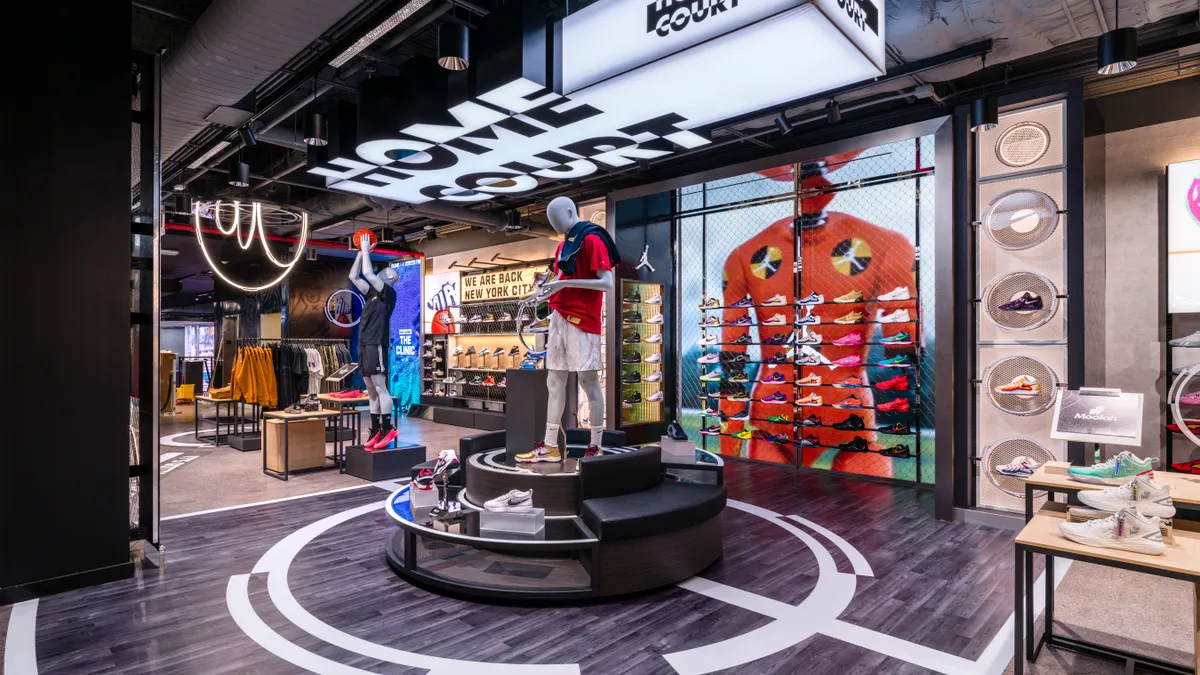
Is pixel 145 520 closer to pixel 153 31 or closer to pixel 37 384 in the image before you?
pixel 37 384

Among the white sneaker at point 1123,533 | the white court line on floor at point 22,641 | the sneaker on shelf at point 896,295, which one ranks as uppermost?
the sneaker on shelf at point 896,295

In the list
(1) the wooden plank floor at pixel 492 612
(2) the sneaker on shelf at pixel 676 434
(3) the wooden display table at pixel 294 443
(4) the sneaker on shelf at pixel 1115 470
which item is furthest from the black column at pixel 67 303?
(4) the sneaker on shelf at pixel 1115 470

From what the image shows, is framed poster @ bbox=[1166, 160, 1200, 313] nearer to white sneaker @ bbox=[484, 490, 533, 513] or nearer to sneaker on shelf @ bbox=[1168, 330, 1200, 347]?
sneaker on shelf @ bbox=[1168, 330, 1200, 347]

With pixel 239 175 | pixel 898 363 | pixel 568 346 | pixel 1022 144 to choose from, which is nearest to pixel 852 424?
pixel 898 363

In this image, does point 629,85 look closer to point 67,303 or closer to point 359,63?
point 359,63

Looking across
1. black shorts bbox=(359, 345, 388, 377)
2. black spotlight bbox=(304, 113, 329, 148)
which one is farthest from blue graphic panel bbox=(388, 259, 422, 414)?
black spotlight bbox=(304, 113, 329, 148)

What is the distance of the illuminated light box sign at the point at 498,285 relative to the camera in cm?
1070

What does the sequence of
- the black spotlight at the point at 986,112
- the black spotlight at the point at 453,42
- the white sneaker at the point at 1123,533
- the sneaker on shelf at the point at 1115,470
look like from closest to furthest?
the white sneaker at the point at 1123,533 → the sneaker on shelf at the point at 1115,470 → the black spotlight at the point at 453,42 → the black spotlight at the point at 986,112

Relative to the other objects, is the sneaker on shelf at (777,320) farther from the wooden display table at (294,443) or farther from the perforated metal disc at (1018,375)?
the wooden display table at (294,443)

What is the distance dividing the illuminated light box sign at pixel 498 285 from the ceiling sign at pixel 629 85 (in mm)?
4266

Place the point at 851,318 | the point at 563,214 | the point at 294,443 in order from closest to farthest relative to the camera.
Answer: the point at 563,214
the point at 294,443
the point at 851,318

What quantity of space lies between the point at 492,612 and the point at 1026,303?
446cm

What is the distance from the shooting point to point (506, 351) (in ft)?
36.3

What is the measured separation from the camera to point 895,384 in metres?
6.29
